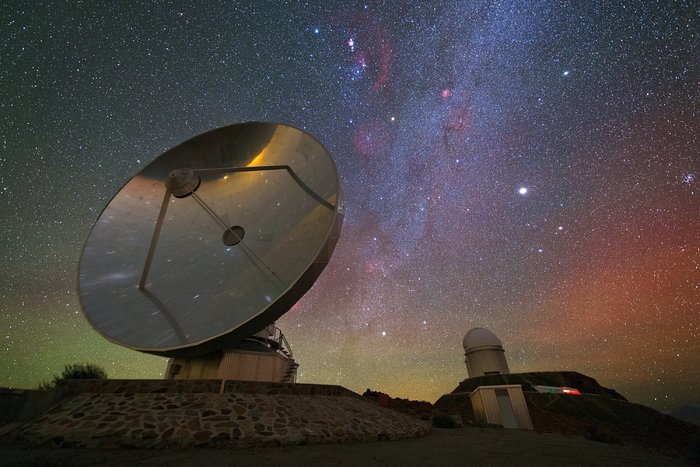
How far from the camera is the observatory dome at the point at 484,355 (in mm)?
30844

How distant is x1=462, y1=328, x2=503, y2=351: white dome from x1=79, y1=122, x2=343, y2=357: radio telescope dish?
27.3m

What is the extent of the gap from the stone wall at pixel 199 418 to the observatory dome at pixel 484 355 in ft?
80.8

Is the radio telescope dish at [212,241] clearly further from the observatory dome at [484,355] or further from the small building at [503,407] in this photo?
the observatory dome at [484,355]

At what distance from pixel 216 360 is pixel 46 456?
685cm

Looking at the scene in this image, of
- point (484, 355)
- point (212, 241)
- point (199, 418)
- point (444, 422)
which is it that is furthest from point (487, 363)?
point (199, 418)

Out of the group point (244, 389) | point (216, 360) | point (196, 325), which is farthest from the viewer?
point (216, 360)

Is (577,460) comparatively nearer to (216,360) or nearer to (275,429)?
(275,429)

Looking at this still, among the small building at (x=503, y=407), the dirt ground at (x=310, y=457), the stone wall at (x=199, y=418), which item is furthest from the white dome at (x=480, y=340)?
the dirt ground at (x=310, y=457)

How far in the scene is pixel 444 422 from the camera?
14.0 meters

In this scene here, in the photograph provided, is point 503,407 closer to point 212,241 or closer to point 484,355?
point 484,355

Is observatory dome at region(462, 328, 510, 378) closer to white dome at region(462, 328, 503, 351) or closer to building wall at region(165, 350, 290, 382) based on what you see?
white dome at region(462, 328, 503, 351)

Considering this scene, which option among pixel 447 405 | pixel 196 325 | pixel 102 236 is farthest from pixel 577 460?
pixel 447 405

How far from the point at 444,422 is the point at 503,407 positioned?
4.93 m

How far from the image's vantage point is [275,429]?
7148 millimetres
